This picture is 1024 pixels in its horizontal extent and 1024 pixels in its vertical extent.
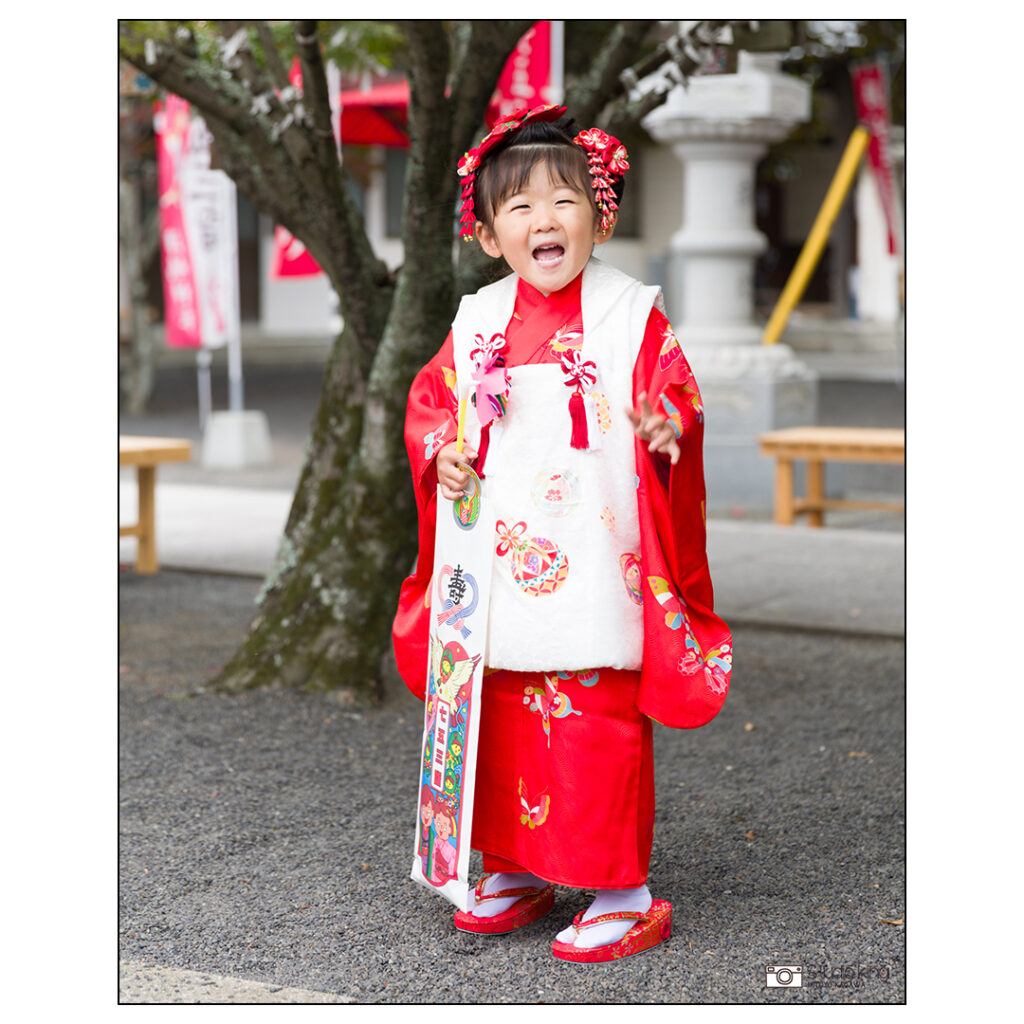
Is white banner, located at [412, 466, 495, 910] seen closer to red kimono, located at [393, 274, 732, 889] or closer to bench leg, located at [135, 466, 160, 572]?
red kimono, located at [393, 274, 732, 889]

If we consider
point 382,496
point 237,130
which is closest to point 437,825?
point 382,496

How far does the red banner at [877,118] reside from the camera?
11.8m

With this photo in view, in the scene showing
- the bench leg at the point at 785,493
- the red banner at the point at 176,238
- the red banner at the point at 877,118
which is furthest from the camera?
the red banner at the point at 877,118

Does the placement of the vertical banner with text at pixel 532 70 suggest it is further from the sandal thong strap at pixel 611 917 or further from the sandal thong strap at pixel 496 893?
the sandal thong strap at pixel 611 917

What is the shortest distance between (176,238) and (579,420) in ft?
30.0

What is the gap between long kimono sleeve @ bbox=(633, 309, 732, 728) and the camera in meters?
2.69

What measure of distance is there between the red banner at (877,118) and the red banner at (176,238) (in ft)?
18.9

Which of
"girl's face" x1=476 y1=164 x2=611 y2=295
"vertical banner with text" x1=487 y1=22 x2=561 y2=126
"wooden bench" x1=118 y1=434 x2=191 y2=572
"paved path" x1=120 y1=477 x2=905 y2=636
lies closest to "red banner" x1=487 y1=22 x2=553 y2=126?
"vertical banner with text" x1=487 y1=22 x2=561 y2=126

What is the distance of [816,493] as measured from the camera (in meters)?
8.05

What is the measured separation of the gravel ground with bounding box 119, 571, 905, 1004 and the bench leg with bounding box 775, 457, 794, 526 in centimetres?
288

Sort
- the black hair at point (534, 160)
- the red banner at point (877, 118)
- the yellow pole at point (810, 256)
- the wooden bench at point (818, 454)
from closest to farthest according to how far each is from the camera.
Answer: the black hair at point (534, 160), the wooden bench at point (818, 454), the yellow pole at point (810, 256), the red banner at point (877, 118)

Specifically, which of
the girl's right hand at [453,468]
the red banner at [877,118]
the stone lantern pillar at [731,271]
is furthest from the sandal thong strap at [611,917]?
the red banner at [877,118]

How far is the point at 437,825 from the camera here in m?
2.84

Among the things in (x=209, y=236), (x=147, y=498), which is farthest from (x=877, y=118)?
(x=147, y=498)
